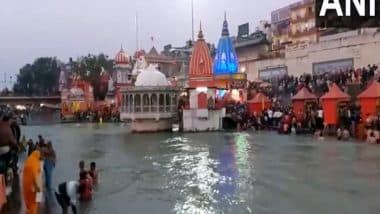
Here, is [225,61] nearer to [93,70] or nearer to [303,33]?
[303,33]

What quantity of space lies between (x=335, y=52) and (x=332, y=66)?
1043 millimetres

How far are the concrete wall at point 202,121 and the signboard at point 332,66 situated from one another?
32.0 feet

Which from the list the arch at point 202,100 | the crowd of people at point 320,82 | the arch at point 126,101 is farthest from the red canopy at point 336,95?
the arch at point 126,101

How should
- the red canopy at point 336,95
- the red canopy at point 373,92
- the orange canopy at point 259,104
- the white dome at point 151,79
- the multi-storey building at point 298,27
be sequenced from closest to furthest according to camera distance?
1. the red canopy at point 373,92
2. the red canopy at point 336,95
3. the orange canopy at point 259,104
4. the white dome at point 151,79
5. the multi-storey building at point 298,27

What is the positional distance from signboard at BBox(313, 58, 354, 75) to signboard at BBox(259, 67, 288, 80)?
531 cm

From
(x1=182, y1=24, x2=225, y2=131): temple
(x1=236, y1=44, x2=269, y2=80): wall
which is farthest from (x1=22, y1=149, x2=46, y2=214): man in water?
(x1=236, y1=44, x2=269, y2=80): wall

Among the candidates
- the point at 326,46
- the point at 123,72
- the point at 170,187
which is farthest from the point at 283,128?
the point at 123,72

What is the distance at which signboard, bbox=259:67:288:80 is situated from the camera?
47.1 m

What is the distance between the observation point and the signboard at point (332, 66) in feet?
125

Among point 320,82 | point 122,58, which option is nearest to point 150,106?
point 320,82

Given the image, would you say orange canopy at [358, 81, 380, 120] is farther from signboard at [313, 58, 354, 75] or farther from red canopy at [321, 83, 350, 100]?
signboard at [313, 58, 354, 75]

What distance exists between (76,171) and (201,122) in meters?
19.5

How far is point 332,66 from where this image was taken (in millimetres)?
39562

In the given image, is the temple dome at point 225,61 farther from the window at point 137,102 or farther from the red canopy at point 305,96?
the red canopy at point 305,96
